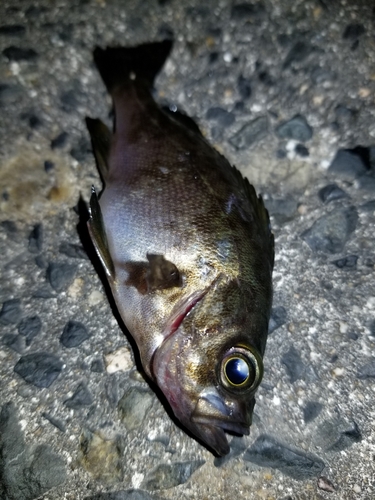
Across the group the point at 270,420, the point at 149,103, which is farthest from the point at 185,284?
the point at 149,103

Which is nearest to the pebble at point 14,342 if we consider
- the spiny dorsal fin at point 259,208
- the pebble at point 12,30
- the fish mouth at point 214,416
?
the fish mouth at point 214,416

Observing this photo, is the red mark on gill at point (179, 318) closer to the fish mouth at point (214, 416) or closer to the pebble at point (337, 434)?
the fish mouth at point (214, 416)

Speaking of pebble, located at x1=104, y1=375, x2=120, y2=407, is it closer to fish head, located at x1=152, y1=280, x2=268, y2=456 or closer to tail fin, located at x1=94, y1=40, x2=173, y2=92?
fish head, located at x1=152, y1=280, x2=268, y2=456

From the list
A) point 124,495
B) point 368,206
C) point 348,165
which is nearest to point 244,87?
point 348,165

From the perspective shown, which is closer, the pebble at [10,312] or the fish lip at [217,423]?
the fish lip at [217,423]

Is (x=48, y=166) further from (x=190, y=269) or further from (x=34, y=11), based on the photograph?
(x=190, y=269)

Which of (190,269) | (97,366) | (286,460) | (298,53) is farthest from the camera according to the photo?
(298,53)

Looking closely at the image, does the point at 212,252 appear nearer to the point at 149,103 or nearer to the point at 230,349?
the point at 230,349
